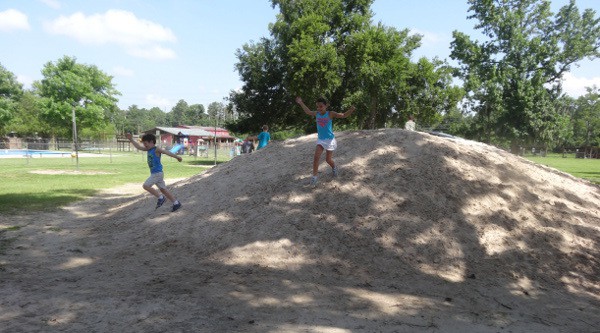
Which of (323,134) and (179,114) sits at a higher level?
(179,114)

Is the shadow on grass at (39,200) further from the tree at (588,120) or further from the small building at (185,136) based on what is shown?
the tree at (588,120)

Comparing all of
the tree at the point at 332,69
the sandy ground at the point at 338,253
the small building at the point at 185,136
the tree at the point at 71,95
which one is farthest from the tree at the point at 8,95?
the sandy ground at the point at 338,253

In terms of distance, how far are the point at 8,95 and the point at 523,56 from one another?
222 feet

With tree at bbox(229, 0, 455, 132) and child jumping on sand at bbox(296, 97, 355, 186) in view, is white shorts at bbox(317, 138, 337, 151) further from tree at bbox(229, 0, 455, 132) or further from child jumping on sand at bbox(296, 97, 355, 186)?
tree at bbox(229, 0, 455, 132)

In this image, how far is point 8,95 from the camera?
57406 millimetres

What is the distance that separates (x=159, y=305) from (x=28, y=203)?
8.66m

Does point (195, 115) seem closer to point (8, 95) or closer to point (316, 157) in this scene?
point (8, 95)

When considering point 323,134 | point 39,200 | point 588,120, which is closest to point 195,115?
point 588,120

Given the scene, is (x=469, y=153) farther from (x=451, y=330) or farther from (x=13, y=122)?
(x=13, y=122)

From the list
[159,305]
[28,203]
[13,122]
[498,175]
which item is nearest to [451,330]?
[159,305]

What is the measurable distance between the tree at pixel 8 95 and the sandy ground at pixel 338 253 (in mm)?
55230

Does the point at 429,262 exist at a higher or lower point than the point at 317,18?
lower

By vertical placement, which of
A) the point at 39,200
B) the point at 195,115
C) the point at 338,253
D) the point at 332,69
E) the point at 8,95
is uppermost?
the point at 195,115

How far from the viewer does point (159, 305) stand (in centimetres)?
395
